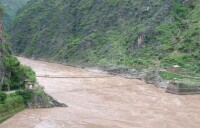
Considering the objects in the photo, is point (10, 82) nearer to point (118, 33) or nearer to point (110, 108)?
point (110, 108)

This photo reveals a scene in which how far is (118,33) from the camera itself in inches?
3071

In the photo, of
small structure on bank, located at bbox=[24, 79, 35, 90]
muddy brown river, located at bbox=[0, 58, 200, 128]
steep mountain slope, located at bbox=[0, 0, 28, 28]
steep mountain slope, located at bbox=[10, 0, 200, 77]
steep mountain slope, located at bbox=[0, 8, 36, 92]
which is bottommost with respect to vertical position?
muddy brown river, located at bbox=[0, 58, 200, 128]

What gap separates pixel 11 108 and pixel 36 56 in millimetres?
66086

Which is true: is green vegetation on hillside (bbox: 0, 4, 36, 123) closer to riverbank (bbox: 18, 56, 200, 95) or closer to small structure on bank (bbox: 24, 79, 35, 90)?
small structure on bank (bbox: 24, 79, 35, 90)

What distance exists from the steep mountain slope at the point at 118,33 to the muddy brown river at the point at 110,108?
443 inches

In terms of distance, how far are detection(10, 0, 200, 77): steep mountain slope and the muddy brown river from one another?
36.9ft

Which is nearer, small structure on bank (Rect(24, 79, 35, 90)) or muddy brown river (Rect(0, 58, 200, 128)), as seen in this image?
muddy brown river (Rect(0, 58, 200, 128))

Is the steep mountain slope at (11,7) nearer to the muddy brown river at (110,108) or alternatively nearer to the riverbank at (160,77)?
the riverbank at (160,77)

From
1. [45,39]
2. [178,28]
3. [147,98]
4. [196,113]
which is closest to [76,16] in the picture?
[45,39]

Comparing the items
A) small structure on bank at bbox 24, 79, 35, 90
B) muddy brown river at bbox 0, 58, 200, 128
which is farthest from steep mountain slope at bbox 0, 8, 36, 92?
muddy brown river at bbox 0, 58, 200, 128

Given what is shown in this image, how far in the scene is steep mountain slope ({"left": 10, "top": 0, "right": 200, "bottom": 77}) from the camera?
63.4m

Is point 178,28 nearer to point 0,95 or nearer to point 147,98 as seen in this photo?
point 147,98

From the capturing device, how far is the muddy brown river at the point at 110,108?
3106cm

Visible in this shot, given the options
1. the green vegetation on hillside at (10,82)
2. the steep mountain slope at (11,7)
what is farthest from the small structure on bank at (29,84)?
the steep mountain slope at (11,7)
